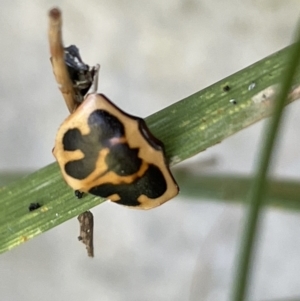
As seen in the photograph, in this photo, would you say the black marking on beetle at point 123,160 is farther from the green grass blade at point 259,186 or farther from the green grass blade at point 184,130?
the green grass blade at point 259,186

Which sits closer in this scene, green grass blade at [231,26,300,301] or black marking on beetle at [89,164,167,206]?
green grass blade at [231,26,300,301]

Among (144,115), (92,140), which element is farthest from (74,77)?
(144,115)

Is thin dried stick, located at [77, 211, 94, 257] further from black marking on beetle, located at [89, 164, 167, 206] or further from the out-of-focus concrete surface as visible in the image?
the out-of-focus concrete surface

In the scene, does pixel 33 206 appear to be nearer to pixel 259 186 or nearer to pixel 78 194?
pixel 78 194

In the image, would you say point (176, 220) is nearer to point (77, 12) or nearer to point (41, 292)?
point (41, 292)

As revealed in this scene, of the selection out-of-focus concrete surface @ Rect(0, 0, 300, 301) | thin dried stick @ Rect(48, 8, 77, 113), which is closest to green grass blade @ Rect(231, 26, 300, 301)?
thin dried stick @ Rect(48, 8, 77, 113)

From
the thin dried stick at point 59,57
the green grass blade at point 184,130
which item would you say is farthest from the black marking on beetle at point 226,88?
the thin dried stick at point 59,57
